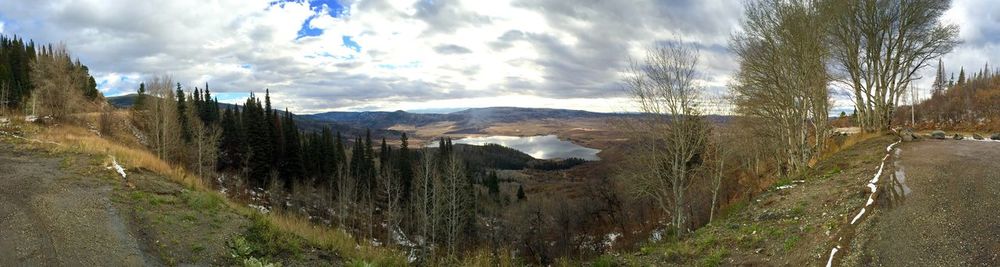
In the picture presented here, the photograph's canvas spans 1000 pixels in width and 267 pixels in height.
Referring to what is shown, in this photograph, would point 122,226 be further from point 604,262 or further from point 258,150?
point 258,150

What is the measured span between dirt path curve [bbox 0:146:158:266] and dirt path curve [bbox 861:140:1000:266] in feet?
35.1

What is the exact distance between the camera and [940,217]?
7750 millimetres

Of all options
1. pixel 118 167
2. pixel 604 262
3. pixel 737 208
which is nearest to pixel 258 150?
pixel 118 167

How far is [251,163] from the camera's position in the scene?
60438 mm

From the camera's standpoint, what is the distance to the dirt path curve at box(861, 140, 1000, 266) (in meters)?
6.48

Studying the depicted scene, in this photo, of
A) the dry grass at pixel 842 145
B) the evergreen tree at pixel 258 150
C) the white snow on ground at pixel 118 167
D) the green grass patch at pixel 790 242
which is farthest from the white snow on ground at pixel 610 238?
the evergreen tree at pixel 258 150

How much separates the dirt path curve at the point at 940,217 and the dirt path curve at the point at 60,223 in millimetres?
10704

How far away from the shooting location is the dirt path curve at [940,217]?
6477 millimetres

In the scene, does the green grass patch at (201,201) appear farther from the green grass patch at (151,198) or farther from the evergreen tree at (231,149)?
the evergreen tree at (231,149)

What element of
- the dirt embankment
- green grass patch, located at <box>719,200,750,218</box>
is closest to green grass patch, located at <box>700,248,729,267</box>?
green grass patch, located at <box>719,200,750,218</box>

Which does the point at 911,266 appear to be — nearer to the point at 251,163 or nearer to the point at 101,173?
the point at 101,173

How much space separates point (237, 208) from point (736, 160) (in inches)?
1393

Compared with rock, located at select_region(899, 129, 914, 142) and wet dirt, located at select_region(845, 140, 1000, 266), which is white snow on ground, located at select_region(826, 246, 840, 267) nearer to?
wet dirt, located at select_region(845, 140, 1000, 266)

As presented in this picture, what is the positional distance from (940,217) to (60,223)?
46.9 feet
